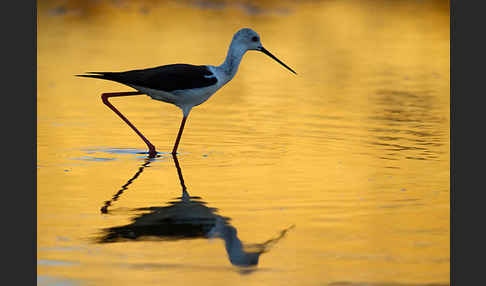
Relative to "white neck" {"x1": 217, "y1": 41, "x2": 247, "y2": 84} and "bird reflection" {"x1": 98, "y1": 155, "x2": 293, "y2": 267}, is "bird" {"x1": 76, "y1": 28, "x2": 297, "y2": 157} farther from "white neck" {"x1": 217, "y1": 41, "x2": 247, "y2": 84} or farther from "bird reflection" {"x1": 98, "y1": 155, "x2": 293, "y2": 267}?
"bird reflection" {"x1": 98, "y1": 155, "x2": 293, "y2": 267}

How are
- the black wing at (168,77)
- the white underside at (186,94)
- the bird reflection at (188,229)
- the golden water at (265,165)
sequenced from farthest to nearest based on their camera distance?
the white underside at (186,94) < the black wing at (168,77) < the bird reflection at (188,229) < the golden water at (265,165)

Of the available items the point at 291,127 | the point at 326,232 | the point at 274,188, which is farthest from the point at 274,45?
the point at 326,232

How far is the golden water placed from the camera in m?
4.64

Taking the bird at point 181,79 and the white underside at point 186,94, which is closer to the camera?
the bird at point 181,79

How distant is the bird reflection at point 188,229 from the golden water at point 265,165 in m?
0.06

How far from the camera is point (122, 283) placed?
4.28 metres

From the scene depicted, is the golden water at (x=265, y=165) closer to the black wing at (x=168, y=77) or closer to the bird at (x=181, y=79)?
the bird at (x=181, y=79)

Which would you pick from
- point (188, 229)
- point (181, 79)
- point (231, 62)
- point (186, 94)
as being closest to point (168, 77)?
point (181, 79)

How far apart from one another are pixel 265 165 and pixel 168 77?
4.15 feet

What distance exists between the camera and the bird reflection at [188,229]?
4.84m

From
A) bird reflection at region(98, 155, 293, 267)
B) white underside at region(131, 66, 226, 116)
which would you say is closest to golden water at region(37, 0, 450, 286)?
bird reflection at region(98, 155, 293, 267)

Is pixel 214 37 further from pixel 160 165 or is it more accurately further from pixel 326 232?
pixel 326 232

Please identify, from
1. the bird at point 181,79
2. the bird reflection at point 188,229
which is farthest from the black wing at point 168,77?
the bird reflection at point 188,229

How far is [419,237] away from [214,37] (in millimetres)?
12029
